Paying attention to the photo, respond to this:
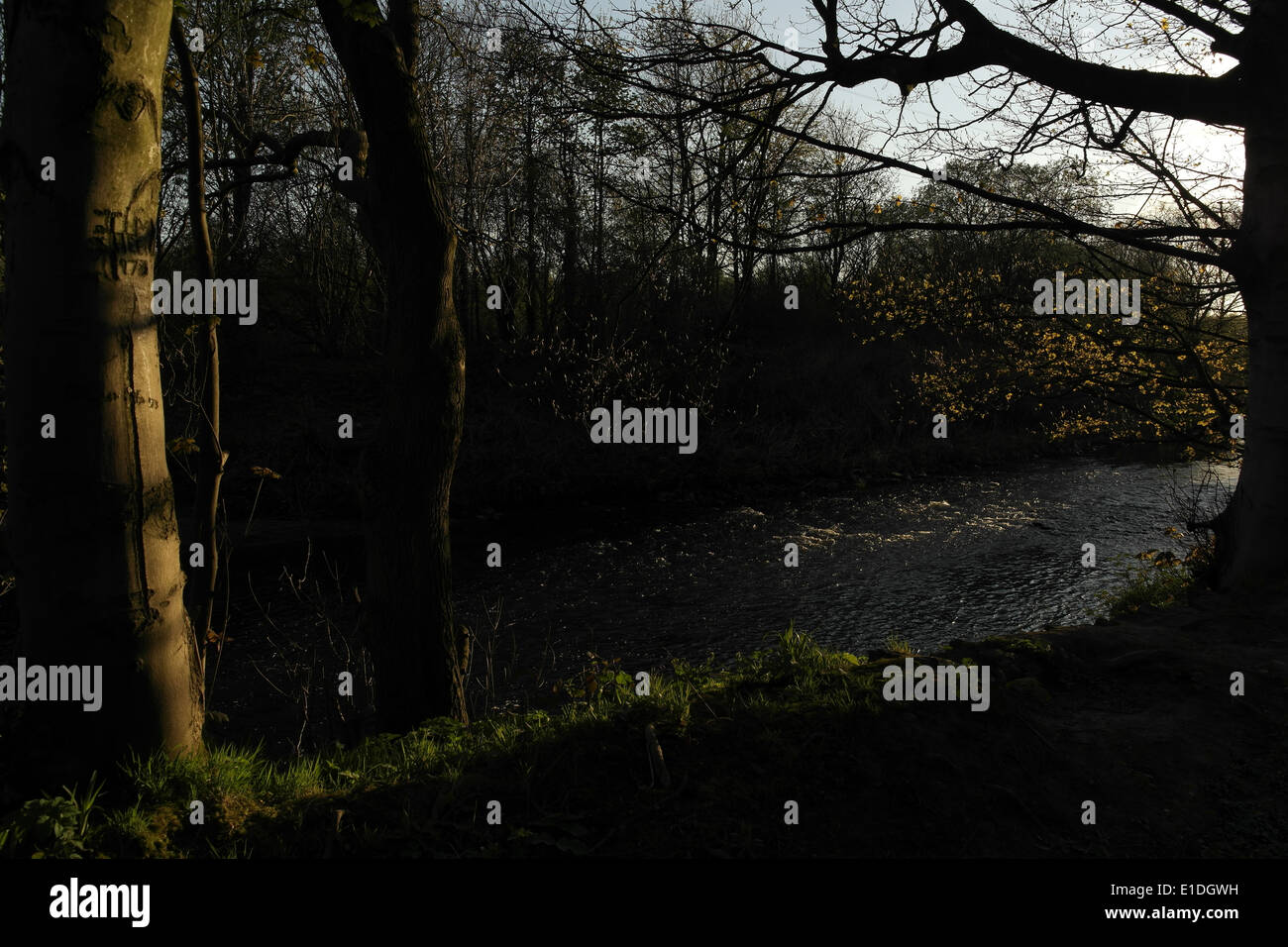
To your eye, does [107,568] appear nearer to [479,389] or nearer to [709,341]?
[709,341]

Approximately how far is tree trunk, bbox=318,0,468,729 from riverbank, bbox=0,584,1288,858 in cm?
87

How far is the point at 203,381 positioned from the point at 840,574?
31.9ft

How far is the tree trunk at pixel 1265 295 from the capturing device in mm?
6164

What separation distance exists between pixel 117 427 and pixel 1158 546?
14.8 meters

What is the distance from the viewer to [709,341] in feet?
15.3

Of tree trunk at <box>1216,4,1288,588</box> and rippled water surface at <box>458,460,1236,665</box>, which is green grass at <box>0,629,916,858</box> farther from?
rippled water surface at <box>458,460,1236,665</box>

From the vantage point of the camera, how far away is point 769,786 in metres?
3.18

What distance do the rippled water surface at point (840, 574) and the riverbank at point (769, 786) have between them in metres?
5.59

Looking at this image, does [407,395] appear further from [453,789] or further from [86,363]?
[453,789]

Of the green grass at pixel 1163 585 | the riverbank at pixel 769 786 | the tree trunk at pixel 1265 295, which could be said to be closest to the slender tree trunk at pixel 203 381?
the riverbank at pixel 769 786

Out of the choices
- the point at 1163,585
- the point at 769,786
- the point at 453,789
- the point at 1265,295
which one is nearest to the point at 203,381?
the point at 453,789

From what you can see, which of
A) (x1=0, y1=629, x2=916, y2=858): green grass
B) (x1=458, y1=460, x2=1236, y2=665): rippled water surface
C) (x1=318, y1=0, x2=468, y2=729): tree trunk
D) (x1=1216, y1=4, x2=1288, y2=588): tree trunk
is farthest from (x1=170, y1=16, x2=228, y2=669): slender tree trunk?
(x1=1216, y1=4, x2=1288, y2=588): tree trunk

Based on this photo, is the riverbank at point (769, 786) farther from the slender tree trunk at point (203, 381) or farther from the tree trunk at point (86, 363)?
the slender tree trunk at point (203, 381)
